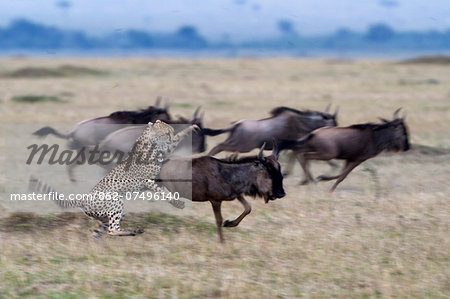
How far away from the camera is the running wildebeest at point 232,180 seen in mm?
8102

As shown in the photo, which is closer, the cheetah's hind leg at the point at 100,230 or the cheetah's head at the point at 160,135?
the cheetah's hind leg at the point at 100,230

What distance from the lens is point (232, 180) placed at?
8.12 metres

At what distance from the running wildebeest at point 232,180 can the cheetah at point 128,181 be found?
0.45 meters

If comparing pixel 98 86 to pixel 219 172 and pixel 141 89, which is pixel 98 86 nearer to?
pixel 141 89

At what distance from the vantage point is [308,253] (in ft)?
26.2

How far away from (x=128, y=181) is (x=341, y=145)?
459 centimetres

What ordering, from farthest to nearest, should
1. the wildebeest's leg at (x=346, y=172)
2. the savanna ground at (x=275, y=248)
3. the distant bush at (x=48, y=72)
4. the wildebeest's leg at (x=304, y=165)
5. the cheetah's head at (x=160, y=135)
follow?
the distant bush at (x=48, y=72) < the wildebeest's leg at (x=304, y=165) < the wildebeest's leg at (x=346, y=172) < the cheetah's head at (x=160, y=135) < the savanna ground at (x=275, y=248)

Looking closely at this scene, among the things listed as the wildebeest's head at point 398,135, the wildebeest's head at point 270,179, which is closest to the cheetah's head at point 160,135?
the wildebeest's head at point 270,179

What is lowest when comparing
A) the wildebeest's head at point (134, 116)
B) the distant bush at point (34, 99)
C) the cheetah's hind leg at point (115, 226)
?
the distant bush at point (34, 99)

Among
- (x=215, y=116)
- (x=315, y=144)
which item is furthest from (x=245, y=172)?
(x=215, y=116)

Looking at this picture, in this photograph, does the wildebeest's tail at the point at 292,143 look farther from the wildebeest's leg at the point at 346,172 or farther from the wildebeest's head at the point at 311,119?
the wildebeest's head at the point at 311,119

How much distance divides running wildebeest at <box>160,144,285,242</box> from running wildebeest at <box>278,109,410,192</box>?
359 centimetres

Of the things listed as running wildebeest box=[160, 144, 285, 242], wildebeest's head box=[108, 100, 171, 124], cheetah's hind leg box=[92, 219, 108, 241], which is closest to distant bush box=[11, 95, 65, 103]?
wildebeest's head box=[108, 100, 171, 124]

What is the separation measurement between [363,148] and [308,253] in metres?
4.35
